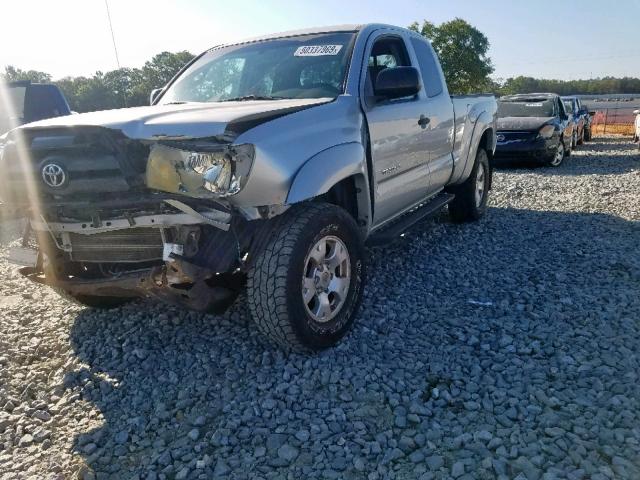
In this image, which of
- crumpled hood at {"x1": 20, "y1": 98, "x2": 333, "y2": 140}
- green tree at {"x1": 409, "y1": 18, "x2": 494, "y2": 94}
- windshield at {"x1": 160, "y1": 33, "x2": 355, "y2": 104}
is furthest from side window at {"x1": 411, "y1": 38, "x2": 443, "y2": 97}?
green tree at {"x1": 409, "y1": 18, "x2": 494, "y2": 94}

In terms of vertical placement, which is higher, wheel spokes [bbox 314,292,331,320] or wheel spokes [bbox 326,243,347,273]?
wheel spokes [bbox 326,243,347,273]

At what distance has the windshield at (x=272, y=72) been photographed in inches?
150

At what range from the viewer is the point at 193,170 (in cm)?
269

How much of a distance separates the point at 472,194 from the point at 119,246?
439cm

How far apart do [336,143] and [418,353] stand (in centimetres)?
139

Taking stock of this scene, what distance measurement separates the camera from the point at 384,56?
444 cm

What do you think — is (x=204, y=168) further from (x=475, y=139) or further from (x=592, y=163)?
(x=592, y=163)

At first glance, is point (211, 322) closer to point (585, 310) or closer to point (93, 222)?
point (93, 222)

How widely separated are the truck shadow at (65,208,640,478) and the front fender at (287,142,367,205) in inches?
A: 40.1

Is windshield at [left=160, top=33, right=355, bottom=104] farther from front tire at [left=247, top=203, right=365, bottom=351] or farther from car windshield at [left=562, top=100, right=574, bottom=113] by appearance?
car windshield at [left=562, top=100, right=574, bottom=113]

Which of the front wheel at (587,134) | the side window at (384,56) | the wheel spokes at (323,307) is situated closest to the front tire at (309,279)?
the wheel spokes at (323,307)

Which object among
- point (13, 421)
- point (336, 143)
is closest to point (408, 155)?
point (336, 143)

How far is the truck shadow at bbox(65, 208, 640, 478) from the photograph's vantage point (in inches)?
101

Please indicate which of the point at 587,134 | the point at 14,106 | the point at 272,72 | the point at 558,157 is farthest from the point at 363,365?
the point at 587,134
